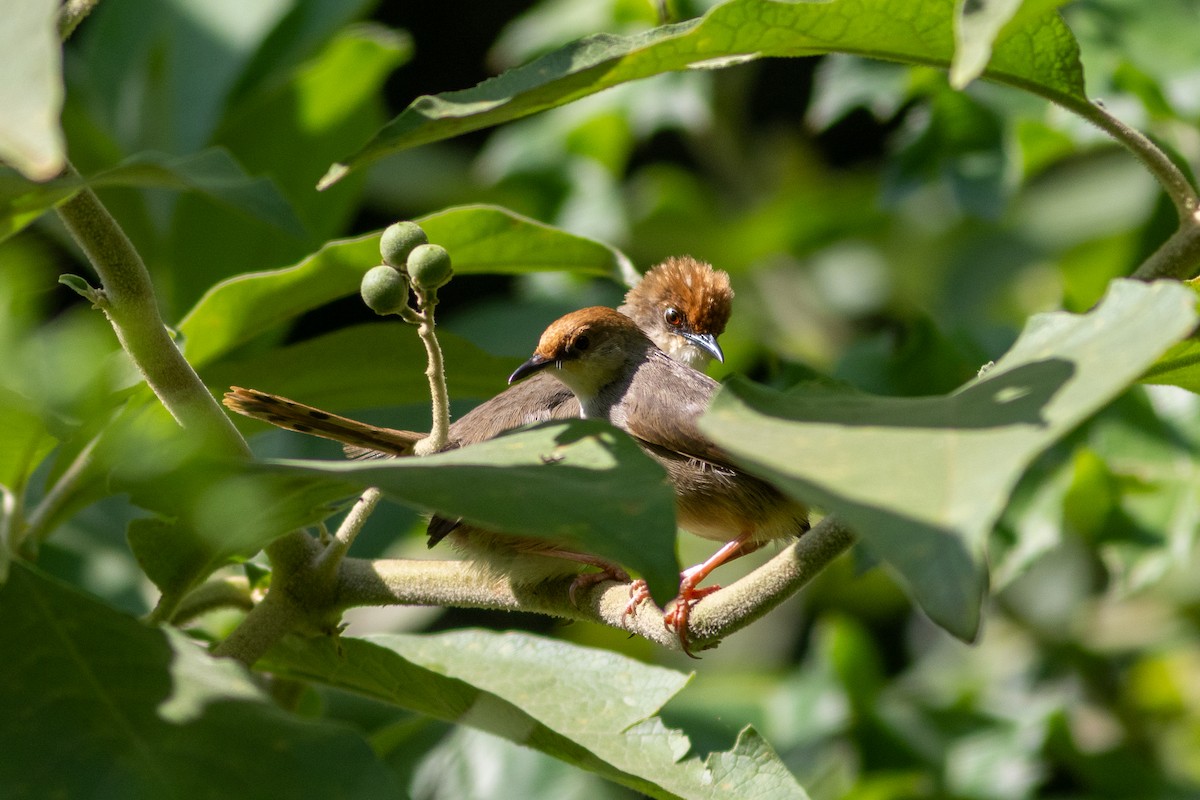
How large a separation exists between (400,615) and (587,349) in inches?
54.8

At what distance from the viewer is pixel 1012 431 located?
3.26 ft

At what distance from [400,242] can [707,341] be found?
73.9 inches

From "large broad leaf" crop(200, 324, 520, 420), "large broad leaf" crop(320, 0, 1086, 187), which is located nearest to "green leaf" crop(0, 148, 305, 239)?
"large broad leaf" crop(320, 0, 1086, 187)

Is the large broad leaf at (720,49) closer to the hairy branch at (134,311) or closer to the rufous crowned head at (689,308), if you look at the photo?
the hairy branch at (134,311)

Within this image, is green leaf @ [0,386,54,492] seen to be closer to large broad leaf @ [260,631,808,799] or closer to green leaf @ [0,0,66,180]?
large broad leaf @ [260,631,808,799]

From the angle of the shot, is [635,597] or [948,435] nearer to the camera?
[948,435]

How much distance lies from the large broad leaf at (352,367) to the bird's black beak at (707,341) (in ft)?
3.76

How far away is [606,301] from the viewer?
3826mm

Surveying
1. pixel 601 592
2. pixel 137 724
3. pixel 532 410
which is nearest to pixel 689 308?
pixel 532 410

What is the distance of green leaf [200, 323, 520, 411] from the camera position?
2180 mm

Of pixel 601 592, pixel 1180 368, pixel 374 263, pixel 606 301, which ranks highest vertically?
pixel 1180 368

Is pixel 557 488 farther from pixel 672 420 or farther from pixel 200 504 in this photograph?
pixel 672 420

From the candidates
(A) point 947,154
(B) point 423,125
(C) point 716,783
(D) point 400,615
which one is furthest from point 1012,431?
(D) point 400,615

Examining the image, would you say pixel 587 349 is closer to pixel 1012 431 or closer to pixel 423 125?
pixel 423 125
